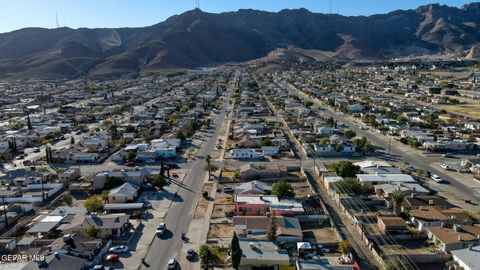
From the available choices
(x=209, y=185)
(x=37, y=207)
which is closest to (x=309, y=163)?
(x=209, y=185)

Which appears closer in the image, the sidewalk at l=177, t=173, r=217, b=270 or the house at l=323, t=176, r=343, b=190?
the sidewalk at l=177, t=173, r=217, b=270

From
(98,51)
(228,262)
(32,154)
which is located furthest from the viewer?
(98,51)

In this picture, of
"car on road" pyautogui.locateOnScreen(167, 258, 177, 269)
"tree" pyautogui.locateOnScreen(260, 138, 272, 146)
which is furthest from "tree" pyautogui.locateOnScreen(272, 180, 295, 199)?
"tree" pyautogui.locateOnScreen(260, 138, 272, 146)

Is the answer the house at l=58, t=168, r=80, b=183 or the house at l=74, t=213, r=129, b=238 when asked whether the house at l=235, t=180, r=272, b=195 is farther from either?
the house at l=58, t=168, r=80, b=183

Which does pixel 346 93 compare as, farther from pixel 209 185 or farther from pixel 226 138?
pixel 209 185

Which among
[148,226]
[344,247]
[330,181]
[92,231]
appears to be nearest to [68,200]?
[92,231]

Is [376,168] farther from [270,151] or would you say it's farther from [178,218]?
[178,218]
